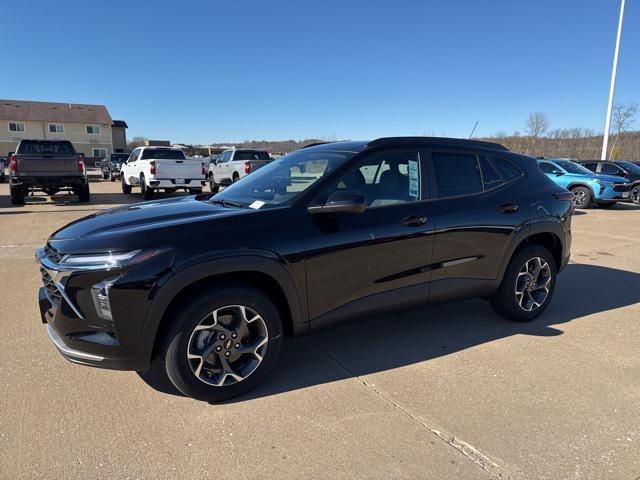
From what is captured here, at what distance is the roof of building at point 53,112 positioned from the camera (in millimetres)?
61250

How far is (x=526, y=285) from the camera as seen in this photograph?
4512 millimetres

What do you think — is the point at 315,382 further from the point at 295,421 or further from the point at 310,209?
the point at 310,209

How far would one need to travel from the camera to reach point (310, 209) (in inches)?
128

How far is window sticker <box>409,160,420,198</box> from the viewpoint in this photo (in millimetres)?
3822

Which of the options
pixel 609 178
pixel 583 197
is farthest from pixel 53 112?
pixel 609 178

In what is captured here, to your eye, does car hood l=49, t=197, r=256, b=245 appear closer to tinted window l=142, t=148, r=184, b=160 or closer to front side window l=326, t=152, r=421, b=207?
front side window l=326, t=152, r=421, b=207

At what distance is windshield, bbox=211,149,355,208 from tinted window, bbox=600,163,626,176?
17.3 m

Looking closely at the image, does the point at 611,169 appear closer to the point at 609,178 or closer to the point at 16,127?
the point at 609,178

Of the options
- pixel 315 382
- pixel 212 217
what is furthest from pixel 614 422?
pixel 212 217

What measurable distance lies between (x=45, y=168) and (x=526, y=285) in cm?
1411

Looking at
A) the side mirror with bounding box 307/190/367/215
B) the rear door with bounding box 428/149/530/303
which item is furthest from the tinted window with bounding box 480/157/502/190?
the side mirror with bounding box 307/190/367/215

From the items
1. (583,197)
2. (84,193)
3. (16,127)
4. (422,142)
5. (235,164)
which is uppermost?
(16,127)

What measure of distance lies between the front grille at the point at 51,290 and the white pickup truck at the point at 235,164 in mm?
15304

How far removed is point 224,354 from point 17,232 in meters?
8.40
